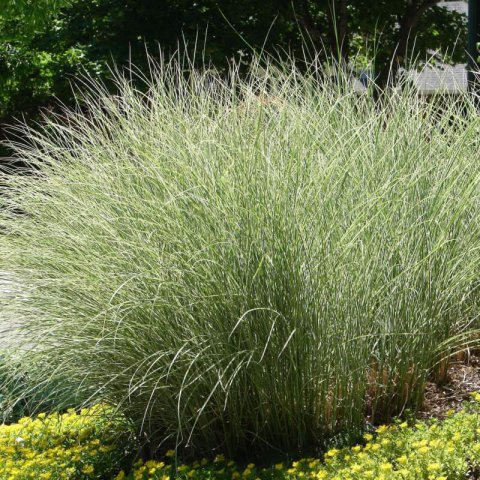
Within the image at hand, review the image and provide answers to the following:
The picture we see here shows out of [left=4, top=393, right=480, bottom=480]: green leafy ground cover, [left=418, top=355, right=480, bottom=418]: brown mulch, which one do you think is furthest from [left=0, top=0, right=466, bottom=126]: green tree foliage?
[left=418, top=355, right=480, bottom=418]: brown mulch

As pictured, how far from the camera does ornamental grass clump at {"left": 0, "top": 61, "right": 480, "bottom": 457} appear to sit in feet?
12.7

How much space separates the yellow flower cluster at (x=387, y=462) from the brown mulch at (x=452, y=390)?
0.23 m

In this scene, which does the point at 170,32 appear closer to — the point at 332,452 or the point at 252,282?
the point at 252,282

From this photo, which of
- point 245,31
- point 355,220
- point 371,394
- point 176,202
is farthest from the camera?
point 245,31

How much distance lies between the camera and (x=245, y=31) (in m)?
14.8

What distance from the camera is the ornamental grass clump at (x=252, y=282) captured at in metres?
3.87

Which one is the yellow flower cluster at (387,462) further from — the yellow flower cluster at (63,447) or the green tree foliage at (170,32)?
the green tree foliage at (170,32)

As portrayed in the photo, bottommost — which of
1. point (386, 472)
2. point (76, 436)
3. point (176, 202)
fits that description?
point (76, 436)

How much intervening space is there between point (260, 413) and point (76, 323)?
2.98 ft

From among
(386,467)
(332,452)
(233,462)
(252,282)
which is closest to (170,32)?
(252,282)

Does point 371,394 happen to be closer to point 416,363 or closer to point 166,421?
point 416,363

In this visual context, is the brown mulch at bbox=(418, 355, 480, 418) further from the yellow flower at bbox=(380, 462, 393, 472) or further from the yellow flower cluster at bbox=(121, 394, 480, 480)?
the yellow flower at bbox=(380, 462, 393, 472)

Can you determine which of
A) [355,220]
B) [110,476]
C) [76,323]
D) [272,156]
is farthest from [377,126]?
[110,476]

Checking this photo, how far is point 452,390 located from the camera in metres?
4.43
